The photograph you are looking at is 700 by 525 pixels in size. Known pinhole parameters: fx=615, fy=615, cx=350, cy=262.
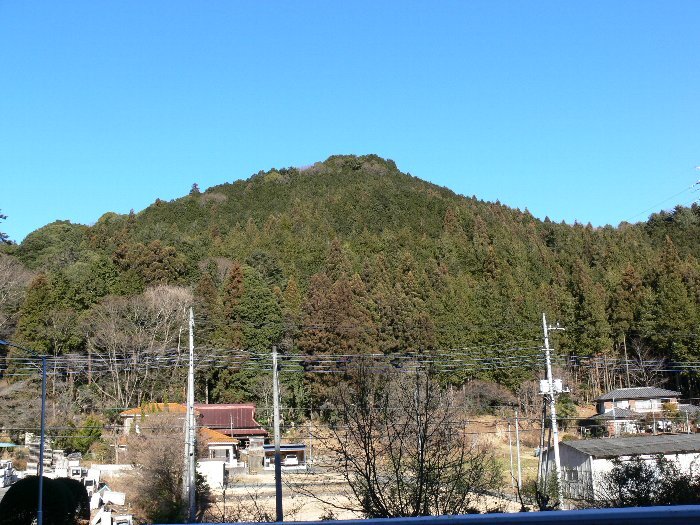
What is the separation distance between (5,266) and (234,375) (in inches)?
571

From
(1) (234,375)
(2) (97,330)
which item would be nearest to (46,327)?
(2) (97,330)

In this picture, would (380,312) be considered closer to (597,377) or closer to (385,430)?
(597,377)

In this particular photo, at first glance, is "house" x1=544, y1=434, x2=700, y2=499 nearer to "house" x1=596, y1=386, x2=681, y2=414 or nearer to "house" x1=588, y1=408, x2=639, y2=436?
"house" x1=588, y1=408, x2=639, y2=436

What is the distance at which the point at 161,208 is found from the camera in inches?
2250

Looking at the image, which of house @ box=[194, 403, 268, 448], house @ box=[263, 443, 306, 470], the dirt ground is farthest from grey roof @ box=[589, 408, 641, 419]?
house @ box=[194, 403, 268, 448]

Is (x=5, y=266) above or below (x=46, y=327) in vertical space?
above

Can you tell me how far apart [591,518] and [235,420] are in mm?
24728

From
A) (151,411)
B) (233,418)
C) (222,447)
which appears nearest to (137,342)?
(233,418)

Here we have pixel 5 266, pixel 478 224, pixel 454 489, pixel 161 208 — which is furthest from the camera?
pixel 161 208

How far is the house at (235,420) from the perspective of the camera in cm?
2503

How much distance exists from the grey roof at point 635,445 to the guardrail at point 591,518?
13.9 m

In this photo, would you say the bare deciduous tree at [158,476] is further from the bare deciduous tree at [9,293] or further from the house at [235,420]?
the bare deciduous tree at [9,293]

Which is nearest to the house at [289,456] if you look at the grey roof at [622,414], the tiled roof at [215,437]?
the tiled roof at [215,437]

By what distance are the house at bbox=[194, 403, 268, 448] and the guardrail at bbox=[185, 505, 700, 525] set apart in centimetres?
2309
